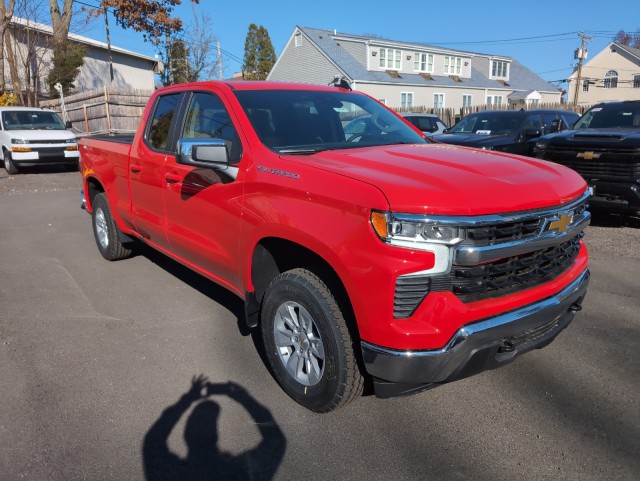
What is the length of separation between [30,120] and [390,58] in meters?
25.5

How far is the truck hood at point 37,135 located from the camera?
48.2ft

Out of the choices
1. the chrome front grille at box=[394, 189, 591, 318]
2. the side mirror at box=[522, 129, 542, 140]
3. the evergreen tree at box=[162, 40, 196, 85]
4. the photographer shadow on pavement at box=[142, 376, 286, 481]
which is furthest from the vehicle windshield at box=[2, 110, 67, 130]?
the evergreen tree at box=[162, 40, 196, 85]

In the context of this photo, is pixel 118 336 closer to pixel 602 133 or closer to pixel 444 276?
pixel 444 276

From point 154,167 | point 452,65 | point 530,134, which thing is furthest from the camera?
point 452,65

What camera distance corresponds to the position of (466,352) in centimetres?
252

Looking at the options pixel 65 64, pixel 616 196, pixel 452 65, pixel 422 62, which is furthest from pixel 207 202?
pixel 452 65

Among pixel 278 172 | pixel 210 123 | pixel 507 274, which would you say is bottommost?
pixel 507 274

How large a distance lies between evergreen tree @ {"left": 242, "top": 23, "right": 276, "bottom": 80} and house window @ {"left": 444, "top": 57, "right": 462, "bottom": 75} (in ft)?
70.6

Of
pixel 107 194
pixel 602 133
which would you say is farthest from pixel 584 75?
pixel 107 194

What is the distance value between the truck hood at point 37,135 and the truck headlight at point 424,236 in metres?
15.1

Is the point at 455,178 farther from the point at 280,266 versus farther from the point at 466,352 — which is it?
the point at 280,266

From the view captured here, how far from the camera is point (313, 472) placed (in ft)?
8.63

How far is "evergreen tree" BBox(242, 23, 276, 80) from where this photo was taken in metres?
54.3

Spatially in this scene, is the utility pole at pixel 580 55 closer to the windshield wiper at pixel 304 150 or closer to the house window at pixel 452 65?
the house window at pixel 452 65
